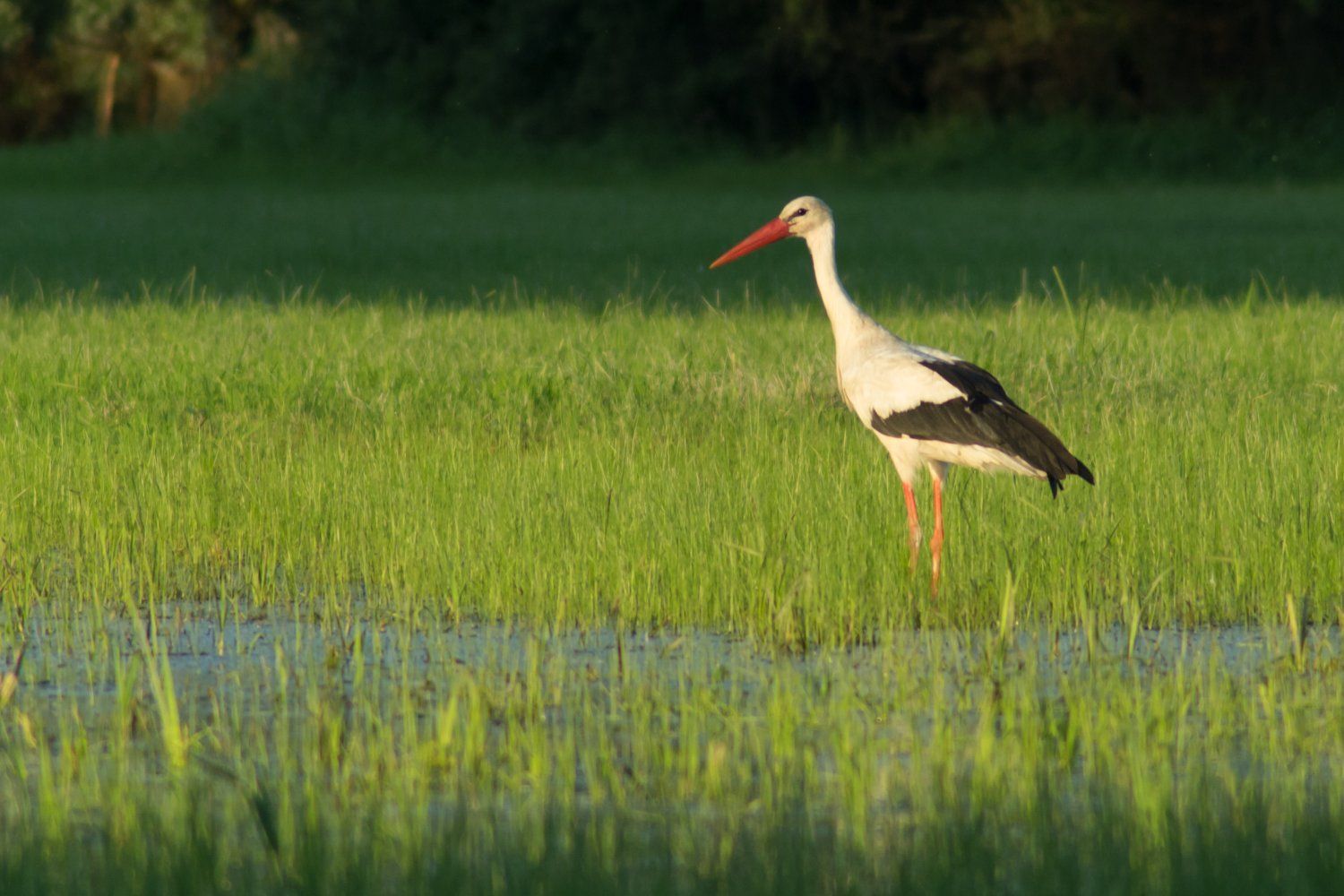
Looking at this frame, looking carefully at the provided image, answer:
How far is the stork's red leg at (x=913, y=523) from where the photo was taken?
264 inches

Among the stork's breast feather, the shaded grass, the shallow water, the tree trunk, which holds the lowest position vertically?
the shallow water

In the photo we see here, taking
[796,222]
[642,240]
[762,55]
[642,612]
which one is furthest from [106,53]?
[642,612]

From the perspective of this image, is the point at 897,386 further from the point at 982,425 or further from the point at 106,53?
the point at 106,53

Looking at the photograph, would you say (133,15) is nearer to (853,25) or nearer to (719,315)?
(853,25)

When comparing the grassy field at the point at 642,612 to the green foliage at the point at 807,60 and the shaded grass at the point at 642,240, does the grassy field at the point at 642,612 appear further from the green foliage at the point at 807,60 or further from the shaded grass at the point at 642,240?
the green foliage at the point at 807,60

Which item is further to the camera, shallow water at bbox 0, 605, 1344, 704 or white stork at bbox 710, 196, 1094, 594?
white stork at bbox 710, 196, 1094, 594

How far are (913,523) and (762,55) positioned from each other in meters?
30.6

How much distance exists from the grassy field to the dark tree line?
2270cm

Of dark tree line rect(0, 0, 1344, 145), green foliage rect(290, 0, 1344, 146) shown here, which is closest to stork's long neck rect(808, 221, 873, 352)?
dark tree line rect(0, 0, 1344, 145)

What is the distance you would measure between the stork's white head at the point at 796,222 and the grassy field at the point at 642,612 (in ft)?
3.03

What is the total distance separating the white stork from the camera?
21.1 ft

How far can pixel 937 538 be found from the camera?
673 cm

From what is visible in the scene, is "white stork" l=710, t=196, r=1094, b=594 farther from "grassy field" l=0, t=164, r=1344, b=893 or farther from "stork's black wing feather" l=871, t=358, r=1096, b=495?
"grassy field" l=0, t=164, r=1344, b=893

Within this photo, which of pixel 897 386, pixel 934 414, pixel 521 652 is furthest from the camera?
pixel 897 386
